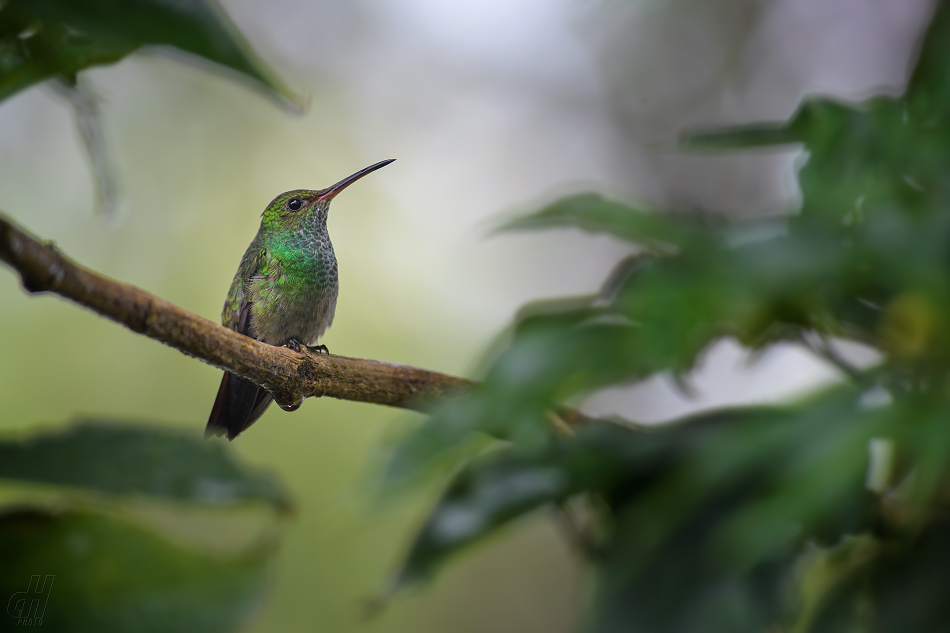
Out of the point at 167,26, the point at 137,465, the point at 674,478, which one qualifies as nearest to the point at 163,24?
the point at 167,26

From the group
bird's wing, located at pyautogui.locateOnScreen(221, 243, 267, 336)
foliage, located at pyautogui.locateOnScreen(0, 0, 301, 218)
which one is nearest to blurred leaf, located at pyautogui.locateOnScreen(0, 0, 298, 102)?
foliage, located at pyautogui.locateOnScreen(0, 0, 301, 218)

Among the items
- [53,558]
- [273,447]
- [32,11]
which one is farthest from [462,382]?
[273,447]

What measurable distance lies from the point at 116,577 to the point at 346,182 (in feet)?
2.97

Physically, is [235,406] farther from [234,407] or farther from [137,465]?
[137,465]

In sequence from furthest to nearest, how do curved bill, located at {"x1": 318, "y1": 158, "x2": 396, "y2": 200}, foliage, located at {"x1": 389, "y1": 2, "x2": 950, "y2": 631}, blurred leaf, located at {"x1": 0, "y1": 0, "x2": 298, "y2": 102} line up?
curved bill, located at {"x1": 318, "y1": 158, "x2": 396, "y2": 200} < foliage, located at {"x1": 389, "y1": 2, "x2": 950, "y2": 631} < blurred leaf, located at {"x1": 0, "y1": 0, "x2": 298, "y2": 102}

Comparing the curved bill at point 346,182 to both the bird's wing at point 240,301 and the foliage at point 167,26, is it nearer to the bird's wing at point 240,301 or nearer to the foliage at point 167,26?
the bird's wing at point 240,301

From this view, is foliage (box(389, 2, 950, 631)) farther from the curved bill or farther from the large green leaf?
the curved bill

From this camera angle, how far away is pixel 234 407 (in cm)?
92

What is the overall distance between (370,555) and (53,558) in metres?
2.99

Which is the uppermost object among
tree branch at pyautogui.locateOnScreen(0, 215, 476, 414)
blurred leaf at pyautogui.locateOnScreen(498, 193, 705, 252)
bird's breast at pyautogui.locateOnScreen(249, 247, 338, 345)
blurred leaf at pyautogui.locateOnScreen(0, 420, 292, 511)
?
bird's breast at pyautogui.locateOnScreen(249, 247, 338, 345)

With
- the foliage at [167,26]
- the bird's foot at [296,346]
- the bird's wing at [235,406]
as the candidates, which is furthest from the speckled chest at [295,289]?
the foliage at [167,26]

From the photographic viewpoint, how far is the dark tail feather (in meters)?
0.92

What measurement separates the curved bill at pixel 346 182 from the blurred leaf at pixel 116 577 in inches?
29.4

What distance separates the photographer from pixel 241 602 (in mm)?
481
